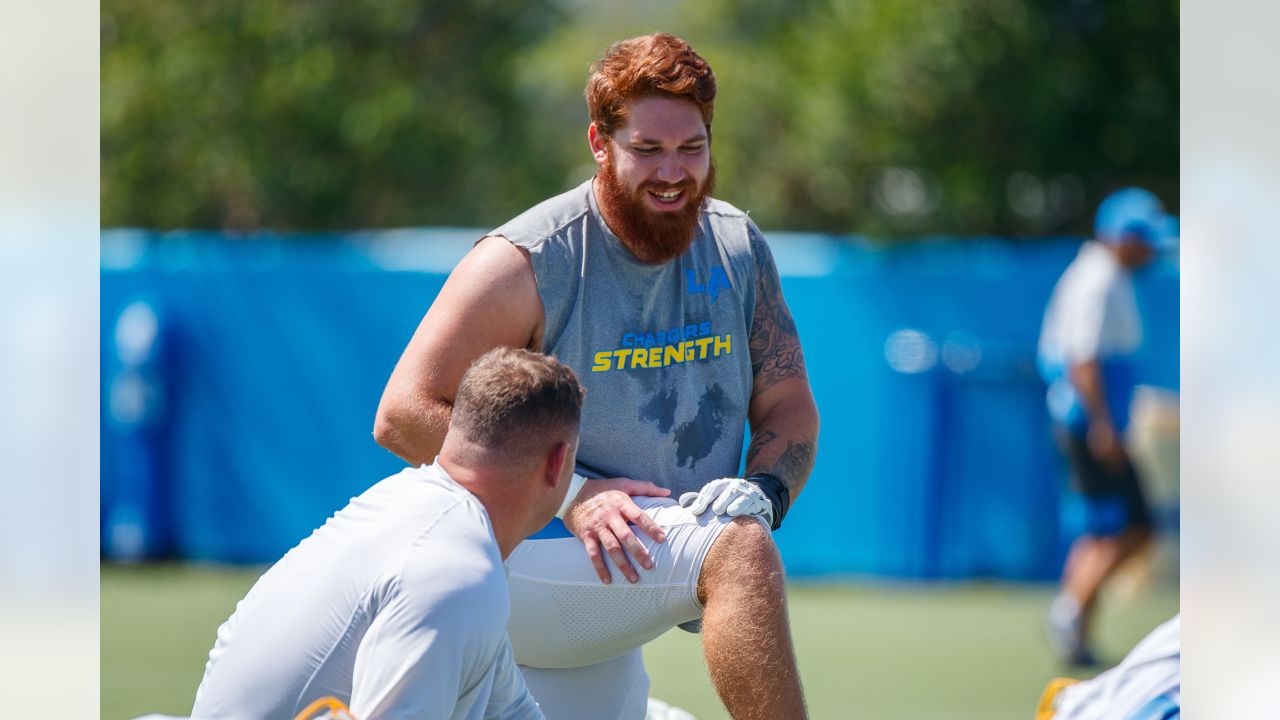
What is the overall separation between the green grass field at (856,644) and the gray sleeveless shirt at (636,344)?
244 centimetres

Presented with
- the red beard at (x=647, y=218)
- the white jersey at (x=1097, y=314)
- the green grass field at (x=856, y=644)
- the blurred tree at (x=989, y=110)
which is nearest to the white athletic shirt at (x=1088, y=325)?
the white jersey at (x=1097, y=314)

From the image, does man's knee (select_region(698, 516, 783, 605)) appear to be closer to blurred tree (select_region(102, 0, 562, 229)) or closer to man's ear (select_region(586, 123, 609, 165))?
man's ear (select_region(586, 123, 609, 165))

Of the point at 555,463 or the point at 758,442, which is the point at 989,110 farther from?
the point at 555,463

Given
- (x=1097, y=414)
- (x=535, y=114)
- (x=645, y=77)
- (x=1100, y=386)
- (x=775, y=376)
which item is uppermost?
(x=535, y=114)

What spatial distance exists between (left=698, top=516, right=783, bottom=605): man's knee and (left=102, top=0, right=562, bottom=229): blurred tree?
14.4 metres

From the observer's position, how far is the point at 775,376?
3.90 meters

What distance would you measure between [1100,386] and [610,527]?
15.9ft

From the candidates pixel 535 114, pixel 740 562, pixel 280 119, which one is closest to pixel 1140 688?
pixel 740 562

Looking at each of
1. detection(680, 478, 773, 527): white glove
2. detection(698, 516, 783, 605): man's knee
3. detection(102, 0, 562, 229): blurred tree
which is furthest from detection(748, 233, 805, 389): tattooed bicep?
detection(102, 0, 562, 229): blurred tree

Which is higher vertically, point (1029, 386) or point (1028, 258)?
point (1028, 258)

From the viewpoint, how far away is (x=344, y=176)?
17422 millimetres
